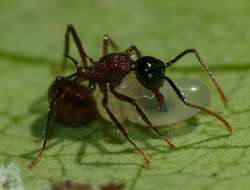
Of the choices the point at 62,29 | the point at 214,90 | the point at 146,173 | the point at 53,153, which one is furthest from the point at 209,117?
the point at 62,29

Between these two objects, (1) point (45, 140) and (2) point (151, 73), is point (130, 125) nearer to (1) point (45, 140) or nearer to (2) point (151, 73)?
(2) point (151, 73)

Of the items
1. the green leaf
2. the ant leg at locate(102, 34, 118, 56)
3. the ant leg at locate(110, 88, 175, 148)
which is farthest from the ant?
the ant leg at locate(102, 34, 118, 56)

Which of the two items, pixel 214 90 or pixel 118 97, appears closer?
pixel 118 97

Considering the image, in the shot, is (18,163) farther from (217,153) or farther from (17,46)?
(17,46)

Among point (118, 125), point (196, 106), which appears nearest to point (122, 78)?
point (118, 125)

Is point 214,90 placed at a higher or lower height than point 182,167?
higher

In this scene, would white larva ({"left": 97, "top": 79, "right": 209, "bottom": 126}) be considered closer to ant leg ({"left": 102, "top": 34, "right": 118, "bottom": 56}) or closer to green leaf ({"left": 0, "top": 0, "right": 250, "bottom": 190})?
green leaf ({"left": 0, "top": 0, "right": 250, "bottom": 190})

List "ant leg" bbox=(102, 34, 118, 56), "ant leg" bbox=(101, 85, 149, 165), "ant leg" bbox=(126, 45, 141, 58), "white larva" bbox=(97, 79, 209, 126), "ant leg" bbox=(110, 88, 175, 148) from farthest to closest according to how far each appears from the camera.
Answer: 1. "ant leg" bbox=(102, 34, 118, 56)
2. "ant leg" bbox=(126, 45, 141, 58)
3. "white larva" bbox=(97, 79, 209, 126)
4. "ant leg" bbox=(110, 88, 175, 148)
5. "ant leg" bbox=(101, 85, 149, 165)
